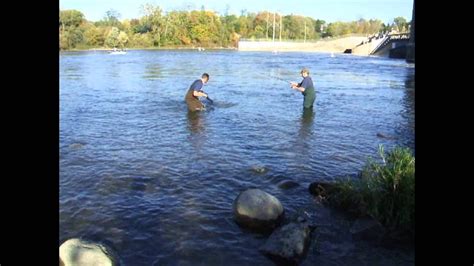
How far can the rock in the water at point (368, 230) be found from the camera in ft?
28.3

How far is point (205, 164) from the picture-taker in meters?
13.9

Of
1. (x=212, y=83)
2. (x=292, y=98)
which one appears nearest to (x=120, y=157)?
(x=292, y=98)

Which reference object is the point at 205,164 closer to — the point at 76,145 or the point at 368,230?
the point at 76,145

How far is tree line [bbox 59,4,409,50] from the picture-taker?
11656cm

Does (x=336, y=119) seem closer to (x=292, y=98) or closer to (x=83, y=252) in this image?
(x=292, y=98)

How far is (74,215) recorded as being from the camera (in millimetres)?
9836

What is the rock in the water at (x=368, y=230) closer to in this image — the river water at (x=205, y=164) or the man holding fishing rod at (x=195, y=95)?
the river water at (x=205, y=164)

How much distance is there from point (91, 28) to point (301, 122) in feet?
359

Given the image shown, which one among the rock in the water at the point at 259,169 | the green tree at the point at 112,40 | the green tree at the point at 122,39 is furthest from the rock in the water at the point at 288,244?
the green tree at the point at 122,39

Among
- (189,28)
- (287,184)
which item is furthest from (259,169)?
(189,28)

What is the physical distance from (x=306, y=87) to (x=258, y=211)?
1366 centimetres

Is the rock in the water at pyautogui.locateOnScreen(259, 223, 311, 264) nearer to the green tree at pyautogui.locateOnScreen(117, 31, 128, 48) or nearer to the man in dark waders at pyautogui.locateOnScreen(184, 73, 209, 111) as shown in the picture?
the man in dark waders at pyautogui.locateOnScreen(184, 73, 209, 111)
